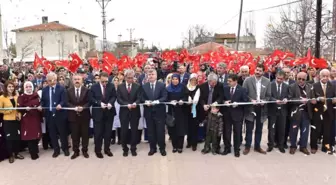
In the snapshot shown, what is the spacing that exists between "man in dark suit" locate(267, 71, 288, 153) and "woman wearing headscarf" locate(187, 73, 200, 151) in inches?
64.3

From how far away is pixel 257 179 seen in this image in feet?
19.0

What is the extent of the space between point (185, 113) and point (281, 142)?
7.34 feet

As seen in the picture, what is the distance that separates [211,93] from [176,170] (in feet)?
6.43

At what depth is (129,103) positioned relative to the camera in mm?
7285

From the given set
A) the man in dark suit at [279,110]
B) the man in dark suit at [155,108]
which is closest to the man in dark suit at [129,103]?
the man in dark suit at [155,108]

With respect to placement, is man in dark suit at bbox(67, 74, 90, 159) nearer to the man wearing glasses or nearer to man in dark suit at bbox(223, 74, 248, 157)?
man in dark suit at bbox(223, 74, 248, 157)

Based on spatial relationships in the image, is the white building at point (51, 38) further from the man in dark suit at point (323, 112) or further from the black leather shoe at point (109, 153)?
the man in dark suit at point (323, 112)

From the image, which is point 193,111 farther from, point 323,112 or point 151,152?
point 323,112

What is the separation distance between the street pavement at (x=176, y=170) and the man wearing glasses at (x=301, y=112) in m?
0.31

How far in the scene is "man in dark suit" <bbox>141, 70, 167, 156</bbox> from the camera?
7332 millimetres

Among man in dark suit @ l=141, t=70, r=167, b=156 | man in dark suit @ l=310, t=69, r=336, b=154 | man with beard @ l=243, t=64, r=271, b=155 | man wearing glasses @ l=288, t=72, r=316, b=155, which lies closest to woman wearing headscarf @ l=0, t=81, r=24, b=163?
man in dark suit @ l=141, t=70, r=167, b=156

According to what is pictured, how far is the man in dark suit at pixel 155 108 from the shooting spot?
7332 mm

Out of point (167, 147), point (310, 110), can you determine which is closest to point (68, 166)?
point (167, 147)

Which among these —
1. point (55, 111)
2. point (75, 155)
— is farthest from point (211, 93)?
point (55, 111)
